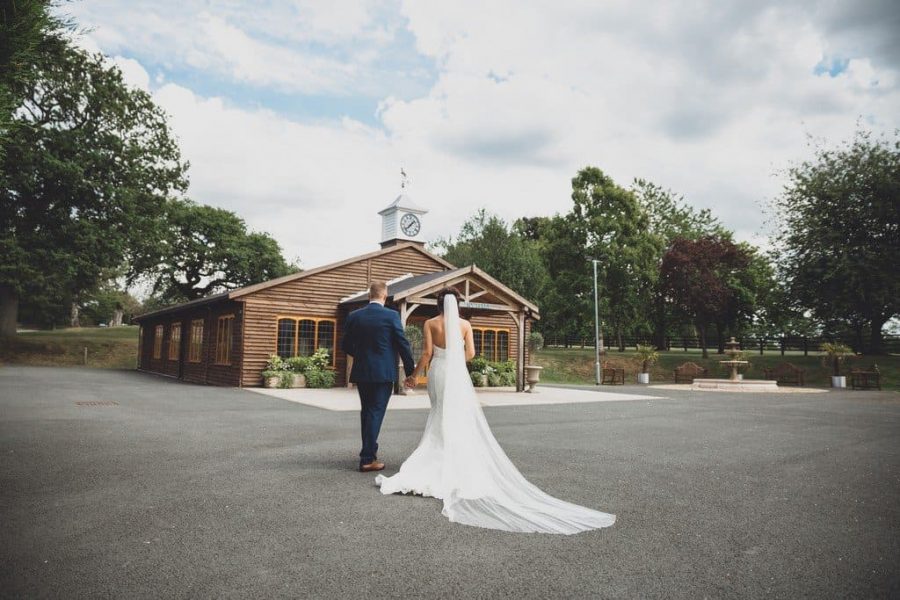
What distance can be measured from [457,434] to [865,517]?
3420 millimetres

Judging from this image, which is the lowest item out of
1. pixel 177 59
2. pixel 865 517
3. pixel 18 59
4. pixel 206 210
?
pixel 865 517

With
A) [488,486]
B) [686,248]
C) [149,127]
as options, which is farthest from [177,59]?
[686,248]

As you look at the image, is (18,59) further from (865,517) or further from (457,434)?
(865,517)

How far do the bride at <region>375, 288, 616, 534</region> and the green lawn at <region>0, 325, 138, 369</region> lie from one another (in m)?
31.8

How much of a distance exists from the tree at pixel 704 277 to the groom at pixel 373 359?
1230 inches

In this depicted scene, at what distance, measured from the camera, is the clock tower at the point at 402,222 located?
2283 cm

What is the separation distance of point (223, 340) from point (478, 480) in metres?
17.3

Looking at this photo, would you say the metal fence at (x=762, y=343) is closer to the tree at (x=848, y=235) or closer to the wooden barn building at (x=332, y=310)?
the tree at (x=848, y=235)

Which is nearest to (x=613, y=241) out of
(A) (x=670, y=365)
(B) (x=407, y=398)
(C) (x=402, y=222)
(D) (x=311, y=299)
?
(A) (x=670, y=365)

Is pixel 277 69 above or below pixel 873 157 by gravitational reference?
below

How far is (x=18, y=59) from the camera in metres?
4.47

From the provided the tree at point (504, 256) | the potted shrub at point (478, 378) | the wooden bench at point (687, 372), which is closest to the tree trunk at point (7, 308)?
the tree at point (504, 256)

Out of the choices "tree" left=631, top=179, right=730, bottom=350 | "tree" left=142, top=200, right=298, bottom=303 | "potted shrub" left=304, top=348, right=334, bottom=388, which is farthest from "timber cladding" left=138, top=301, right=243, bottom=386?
"tree" left=631, top=179, right=730, bottom=350

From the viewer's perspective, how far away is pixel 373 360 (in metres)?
5.98
